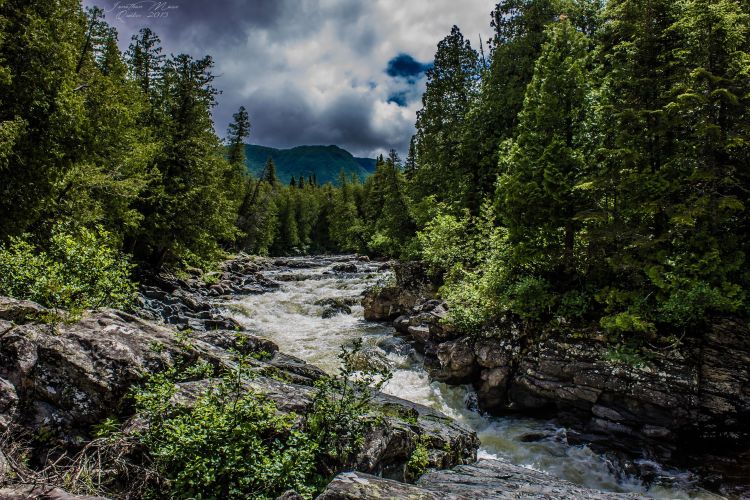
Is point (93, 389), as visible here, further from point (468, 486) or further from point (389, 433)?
point (468, 486)

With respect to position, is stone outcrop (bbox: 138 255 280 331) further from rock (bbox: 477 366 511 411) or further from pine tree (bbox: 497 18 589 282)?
pine tree (bbox: 497 18 589 282)

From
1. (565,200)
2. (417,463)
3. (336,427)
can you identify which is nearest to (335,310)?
(565,200)

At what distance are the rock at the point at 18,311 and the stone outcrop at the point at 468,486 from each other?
5.38 meters

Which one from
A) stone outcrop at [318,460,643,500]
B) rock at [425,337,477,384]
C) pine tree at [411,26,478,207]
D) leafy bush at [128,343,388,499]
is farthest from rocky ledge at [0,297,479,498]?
pine tree at [411,26,478,207]

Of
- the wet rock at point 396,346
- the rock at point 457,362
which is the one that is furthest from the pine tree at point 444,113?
the rock at point 457,362

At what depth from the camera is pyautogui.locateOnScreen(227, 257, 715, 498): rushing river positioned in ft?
28.9

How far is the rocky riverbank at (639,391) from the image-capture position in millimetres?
8969

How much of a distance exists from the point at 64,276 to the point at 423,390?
10960 mm

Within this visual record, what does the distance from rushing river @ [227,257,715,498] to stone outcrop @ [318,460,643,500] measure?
257 centimetres

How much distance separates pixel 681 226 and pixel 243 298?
79.3 feet

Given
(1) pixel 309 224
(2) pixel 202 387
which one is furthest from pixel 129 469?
(1) pixel 309 224

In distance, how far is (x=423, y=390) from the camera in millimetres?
13516

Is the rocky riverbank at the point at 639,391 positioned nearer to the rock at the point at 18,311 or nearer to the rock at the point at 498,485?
the rock at the point at 498,485

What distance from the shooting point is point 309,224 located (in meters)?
82.1
